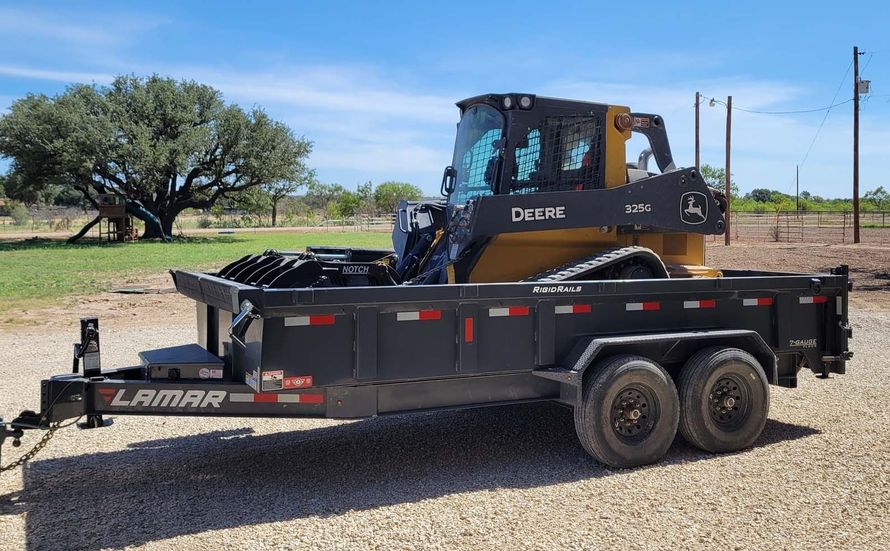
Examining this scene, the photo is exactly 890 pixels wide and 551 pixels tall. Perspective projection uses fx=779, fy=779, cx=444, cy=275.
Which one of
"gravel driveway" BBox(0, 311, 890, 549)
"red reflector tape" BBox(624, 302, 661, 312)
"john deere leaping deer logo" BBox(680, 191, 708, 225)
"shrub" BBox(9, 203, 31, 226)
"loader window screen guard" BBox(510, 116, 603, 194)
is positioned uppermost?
"shrub" BBox(9, 203, 31, 226)

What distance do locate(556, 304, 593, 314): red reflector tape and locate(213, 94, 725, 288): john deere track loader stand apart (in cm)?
37

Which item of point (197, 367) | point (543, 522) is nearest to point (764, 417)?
point (543, 522)

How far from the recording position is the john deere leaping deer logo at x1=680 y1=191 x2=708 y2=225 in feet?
22.8

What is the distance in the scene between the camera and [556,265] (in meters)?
6.66

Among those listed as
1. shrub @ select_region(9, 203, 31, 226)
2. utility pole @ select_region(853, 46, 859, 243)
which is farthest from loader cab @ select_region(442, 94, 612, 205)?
shrub @ select_region(9, 203, 31, 226)

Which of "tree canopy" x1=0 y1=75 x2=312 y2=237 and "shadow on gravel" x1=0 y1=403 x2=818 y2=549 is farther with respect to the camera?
"tree canopy" x1=0 y1=75 x2=312 y2=237

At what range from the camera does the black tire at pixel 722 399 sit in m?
6.03

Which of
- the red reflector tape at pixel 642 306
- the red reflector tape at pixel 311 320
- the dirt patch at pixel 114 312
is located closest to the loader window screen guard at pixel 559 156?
the red reflector tape at pixel 642 306

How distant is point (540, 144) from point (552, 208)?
2.09 ft

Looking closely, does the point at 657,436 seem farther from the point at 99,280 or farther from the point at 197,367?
the point at 99,280

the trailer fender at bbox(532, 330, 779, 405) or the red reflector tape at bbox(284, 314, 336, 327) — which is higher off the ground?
the red reflector tape at bbox(284, 314, 336, 327)

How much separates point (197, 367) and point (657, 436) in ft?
11.0

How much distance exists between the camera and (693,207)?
7008 mm

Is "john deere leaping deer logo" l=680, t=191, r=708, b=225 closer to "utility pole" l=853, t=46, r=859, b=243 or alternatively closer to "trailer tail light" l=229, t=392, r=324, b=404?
"trailer tail light" l=229, t=392, r=324, b=404
